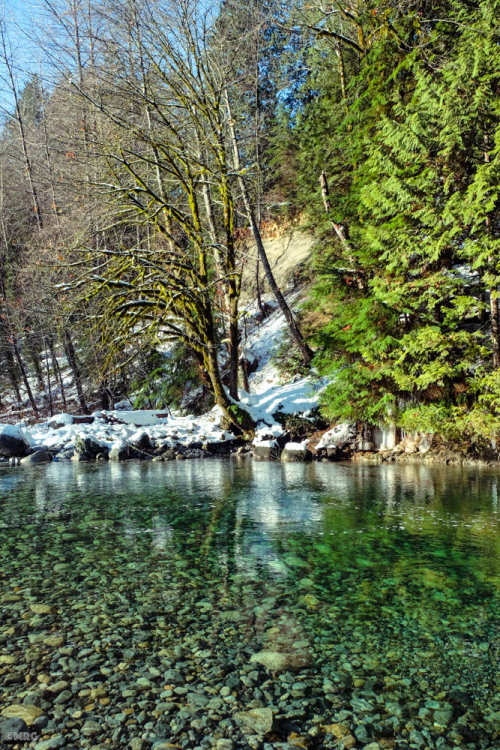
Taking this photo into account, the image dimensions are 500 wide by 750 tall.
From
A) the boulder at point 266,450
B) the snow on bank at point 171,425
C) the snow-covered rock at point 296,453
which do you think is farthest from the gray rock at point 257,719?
the snow on bank at point 171,425

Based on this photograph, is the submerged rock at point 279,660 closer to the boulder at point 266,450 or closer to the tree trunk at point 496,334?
the tree trunk at point 496,334

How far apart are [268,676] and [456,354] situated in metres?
9.77

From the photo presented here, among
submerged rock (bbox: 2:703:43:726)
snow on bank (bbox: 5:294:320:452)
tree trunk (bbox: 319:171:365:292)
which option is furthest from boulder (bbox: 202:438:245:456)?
submerged rock (bbox: 2:703:43:726)

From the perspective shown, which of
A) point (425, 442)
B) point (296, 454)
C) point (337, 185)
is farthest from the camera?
point (337, 185)

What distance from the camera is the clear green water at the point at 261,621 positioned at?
6.35 feet

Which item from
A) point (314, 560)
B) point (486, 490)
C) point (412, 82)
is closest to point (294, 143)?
point (412, 82)

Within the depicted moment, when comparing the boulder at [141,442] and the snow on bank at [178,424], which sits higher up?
the snow on bank at [178,424]

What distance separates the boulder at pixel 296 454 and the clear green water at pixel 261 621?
21.4 ft

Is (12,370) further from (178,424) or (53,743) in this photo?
(53,743)

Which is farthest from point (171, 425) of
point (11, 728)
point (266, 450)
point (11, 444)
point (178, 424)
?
point (11, 728)

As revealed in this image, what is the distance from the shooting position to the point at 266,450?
13.3 metres

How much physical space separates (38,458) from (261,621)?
12.3 metres

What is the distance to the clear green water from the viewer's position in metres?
1.94

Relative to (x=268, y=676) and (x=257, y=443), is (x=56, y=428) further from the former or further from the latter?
(x=268, y=676)
